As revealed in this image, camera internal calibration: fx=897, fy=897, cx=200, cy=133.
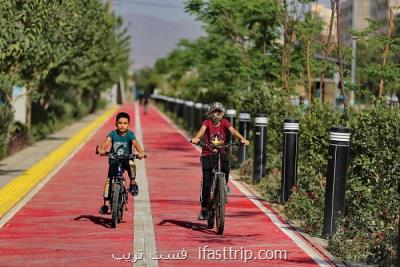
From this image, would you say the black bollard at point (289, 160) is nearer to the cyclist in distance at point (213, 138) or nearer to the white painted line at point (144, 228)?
the white painted line at point (144, 228)

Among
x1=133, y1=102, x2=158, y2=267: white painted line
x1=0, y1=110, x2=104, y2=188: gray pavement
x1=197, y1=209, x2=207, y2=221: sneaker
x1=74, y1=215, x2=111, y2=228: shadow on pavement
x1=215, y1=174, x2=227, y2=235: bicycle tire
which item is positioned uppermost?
x1=215, y1=174, x2=227, y2=235: bicycle tire

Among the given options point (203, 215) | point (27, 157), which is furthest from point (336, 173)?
point (27, 157)

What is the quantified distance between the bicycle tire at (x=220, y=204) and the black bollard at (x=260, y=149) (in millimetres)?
5951

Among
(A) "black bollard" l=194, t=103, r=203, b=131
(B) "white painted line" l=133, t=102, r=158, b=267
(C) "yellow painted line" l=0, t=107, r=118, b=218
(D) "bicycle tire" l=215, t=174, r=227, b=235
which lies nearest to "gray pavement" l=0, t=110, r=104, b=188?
(C) "yellow painted line" l=0, t=107, r=118, b=218

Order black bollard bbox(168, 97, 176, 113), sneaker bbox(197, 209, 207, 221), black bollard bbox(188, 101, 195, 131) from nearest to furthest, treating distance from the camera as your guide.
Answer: sneaker bbox(197, 209, 207, 221), black bollard bbox(188, 101, 195, 131), black bollard bbox(168, 97, 176, 113)

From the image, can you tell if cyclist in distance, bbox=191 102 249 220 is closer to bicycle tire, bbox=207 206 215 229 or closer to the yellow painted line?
bicycle tire, bbox=207 206 215 229

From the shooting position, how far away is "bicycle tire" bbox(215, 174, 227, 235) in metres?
10.9

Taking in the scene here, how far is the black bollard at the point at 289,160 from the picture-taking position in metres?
13.9

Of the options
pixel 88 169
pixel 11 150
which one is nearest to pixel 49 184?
pixel 88 169

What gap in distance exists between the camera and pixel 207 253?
9586 millimetres

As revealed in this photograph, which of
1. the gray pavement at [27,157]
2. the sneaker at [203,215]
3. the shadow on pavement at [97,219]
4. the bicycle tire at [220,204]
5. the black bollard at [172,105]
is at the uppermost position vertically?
the black bollard at [172,105]

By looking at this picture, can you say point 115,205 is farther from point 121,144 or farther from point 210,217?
point 210,217

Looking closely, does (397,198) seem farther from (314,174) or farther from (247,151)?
(247,151)

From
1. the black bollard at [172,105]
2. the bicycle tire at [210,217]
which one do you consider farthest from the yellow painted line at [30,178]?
the black bollard at [172,105]
